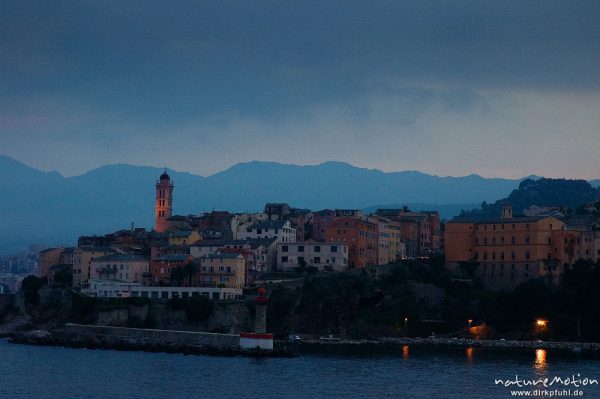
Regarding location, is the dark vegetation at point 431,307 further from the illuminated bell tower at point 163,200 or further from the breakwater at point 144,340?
the illuminated bell tower at point 163,200

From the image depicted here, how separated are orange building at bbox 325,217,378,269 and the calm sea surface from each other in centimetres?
2088

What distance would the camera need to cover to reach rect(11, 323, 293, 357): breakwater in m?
77.4

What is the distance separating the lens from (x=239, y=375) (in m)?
65.3

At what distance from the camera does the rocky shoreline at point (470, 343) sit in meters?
81.7

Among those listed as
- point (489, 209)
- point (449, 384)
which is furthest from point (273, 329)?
point (489, 209)

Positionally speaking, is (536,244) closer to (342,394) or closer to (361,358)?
(361,358)

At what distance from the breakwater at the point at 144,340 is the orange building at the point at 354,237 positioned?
21.9 meters

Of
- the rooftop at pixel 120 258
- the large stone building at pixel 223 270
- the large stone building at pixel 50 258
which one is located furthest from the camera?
the large stone building at pixel 50 258

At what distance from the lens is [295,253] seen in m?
101

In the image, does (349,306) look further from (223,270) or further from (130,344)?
(130,344)

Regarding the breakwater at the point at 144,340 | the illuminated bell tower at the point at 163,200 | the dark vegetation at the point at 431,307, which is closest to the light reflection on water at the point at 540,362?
the dark vegetation at the point at 431,307

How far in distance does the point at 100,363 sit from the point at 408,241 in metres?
48.2

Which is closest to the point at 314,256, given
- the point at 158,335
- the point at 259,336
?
the point at 158,335

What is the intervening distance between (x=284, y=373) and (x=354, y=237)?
1446 inches
